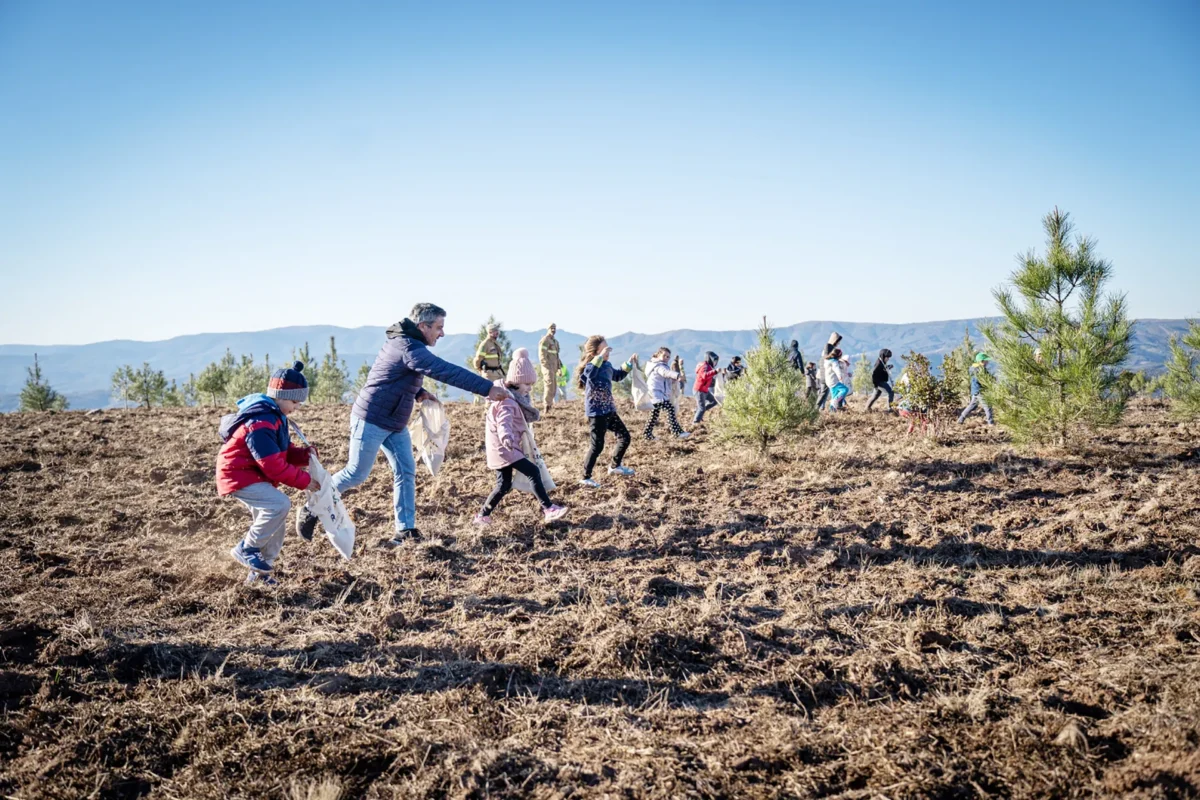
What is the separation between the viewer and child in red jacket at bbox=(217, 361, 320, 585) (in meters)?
4.30

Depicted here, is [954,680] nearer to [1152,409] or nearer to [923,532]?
[923,532]

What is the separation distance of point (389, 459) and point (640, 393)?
7598mm

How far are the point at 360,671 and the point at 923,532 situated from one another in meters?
4.81

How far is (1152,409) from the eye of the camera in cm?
1406

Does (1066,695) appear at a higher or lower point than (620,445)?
lower

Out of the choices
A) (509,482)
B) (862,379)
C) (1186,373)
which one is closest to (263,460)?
(509,482)

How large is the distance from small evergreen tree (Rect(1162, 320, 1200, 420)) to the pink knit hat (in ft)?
35.5

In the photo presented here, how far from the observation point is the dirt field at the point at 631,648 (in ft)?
8.54

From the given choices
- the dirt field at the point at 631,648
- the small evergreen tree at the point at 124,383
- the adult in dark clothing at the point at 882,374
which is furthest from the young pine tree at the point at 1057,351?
the small evergreen tree at the point at 124,383

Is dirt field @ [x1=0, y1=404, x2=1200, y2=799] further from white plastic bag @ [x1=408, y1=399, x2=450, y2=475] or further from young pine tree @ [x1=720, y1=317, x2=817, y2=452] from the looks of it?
young pine tree @ [x1=720, y1=317, x2=817, y2=452]

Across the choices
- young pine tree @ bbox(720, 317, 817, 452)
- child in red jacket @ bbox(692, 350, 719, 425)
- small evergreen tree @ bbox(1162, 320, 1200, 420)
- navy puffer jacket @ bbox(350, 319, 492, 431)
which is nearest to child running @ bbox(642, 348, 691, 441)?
child in red jacket @ bbox(692, 350, 719, 425)

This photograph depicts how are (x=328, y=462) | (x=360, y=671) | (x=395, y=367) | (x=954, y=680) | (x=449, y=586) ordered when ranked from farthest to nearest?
(x=328, y=462), (x=395, y=367), (x=449, y=586), (x=360, y=671), (x=954, y=680)

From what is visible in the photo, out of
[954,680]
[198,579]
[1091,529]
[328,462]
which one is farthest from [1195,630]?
[328,462]

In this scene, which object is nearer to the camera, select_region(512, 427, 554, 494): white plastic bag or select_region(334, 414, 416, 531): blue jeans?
select_region(334, 414, 416, 531): blue jeans
